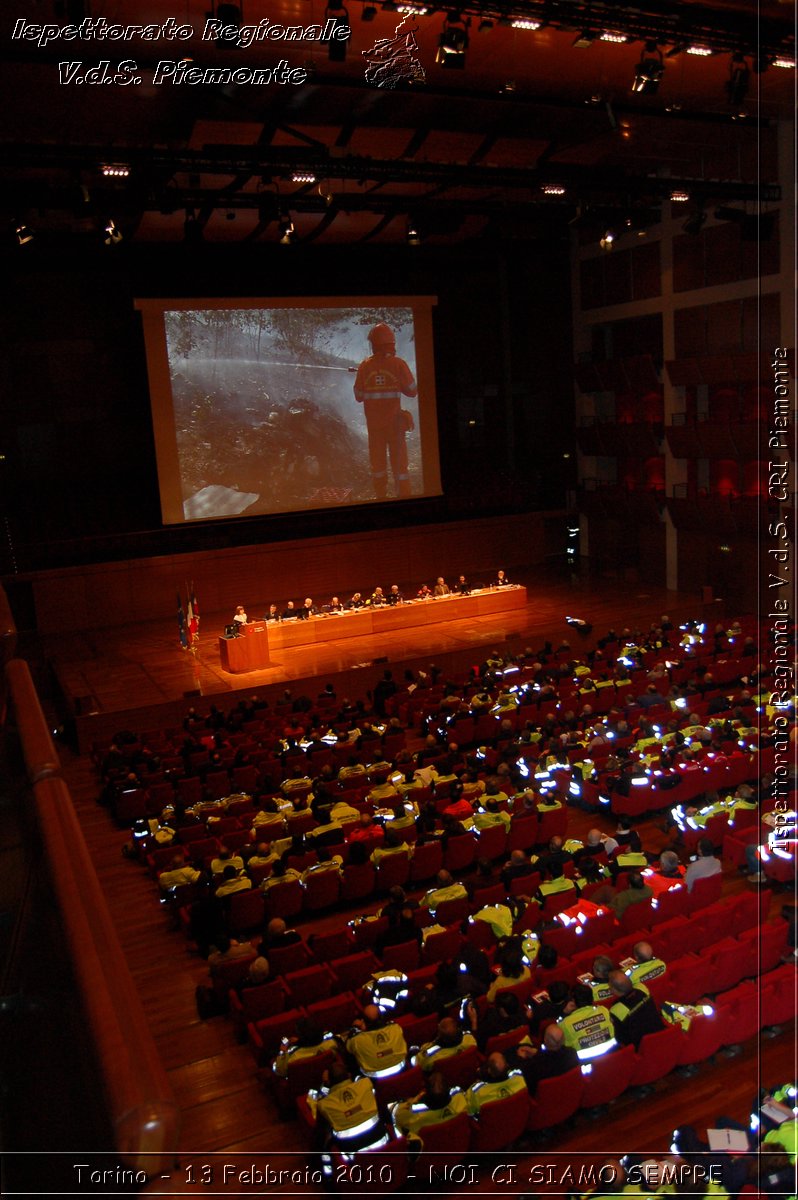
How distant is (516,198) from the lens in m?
20.7

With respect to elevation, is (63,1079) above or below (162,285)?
below

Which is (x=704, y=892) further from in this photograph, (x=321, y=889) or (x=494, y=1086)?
(x=321, y=889)

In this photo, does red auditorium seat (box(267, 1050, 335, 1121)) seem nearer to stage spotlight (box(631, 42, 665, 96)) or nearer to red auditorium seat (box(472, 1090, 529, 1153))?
red auditorium seat (box(472, 1090, 529, 1153))

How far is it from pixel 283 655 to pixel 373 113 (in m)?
9.57

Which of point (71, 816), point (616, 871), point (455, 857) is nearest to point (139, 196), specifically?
point (455, 857)

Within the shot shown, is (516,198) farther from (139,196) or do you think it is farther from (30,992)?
(30,992)

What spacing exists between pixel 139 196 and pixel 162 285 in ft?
21.9

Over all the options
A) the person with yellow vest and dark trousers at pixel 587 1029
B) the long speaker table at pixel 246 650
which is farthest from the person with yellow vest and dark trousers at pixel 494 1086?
the long speaker table at pixel 246 650

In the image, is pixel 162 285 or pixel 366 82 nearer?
pixel 366 82

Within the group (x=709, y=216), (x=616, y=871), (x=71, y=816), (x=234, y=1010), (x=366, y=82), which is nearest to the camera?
(x=71, y=816)

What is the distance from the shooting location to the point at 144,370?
2112cm

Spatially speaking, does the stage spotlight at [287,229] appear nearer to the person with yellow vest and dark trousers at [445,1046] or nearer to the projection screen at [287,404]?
the projection screen at [287,404]

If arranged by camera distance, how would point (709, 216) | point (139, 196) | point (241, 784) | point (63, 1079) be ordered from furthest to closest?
point (709, 216)
point (139, 196)
point (241, 784)
point (63, 1079)

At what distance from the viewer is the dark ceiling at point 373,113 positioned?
1102 centimetres
